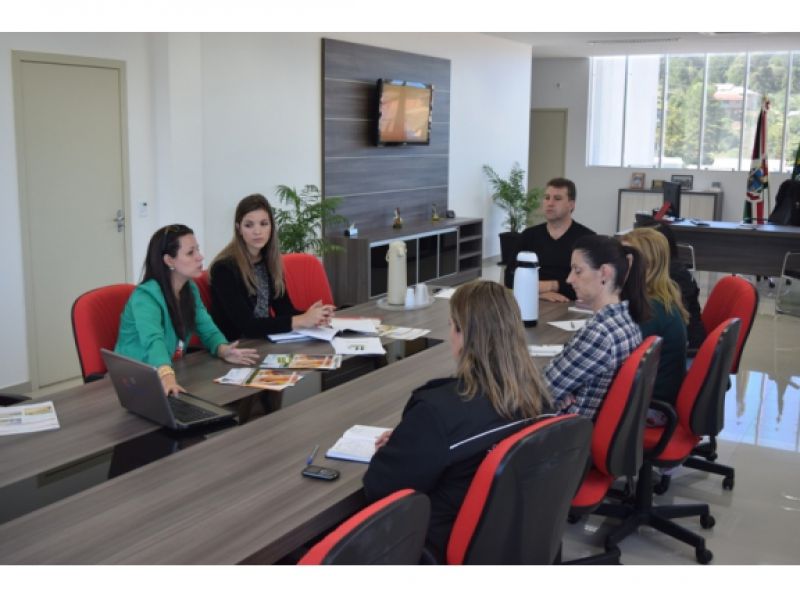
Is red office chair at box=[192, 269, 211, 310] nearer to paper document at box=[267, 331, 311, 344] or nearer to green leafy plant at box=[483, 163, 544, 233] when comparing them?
paper document at box=[267, 331, 311, 344]

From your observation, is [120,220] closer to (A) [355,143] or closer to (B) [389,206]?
(A) [355,143]

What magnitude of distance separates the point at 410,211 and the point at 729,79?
19.3ft

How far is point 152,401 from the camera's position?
8.02ft

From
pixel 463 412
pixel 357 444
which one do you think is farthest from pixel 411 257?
pixel 463 412

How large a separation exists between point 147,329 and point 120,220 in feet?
9.88

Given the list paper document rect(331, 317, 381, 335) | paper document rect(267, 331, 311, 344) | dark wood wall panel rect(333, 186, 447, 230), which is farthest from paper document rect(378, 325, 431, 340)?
dark wood wall panel rect(333, 186, 447, 230)

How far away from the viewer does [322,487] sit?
2072mm

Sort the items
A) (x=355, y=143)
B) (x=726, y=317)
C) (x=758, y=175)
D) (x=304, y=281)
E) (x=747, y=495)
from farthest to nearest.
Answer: (x=758, y=175) → (x=355, y=143) → (x=304, y=281) → (x=726, y=317) → (x=747, y=495)

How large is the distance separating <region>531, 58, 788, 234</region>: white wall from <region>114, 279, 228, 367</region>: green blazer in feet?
34.6

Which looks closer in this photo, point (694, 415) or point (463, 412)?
point (463, 412)

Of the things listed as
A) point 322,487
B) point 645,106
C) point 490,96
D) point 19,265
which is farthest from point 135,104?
point 645,106

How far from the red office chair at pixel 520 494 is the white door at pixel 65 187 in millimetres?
4042

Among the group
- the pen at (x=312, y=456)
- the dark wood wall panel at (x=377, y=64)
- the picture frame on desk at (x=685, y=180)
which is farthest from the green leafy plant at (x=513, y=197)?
the pen at (x=312, y=456)

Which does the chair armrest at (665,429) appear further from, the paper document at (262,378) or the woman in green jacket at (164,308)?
the woman in green jacket at (164,308)
